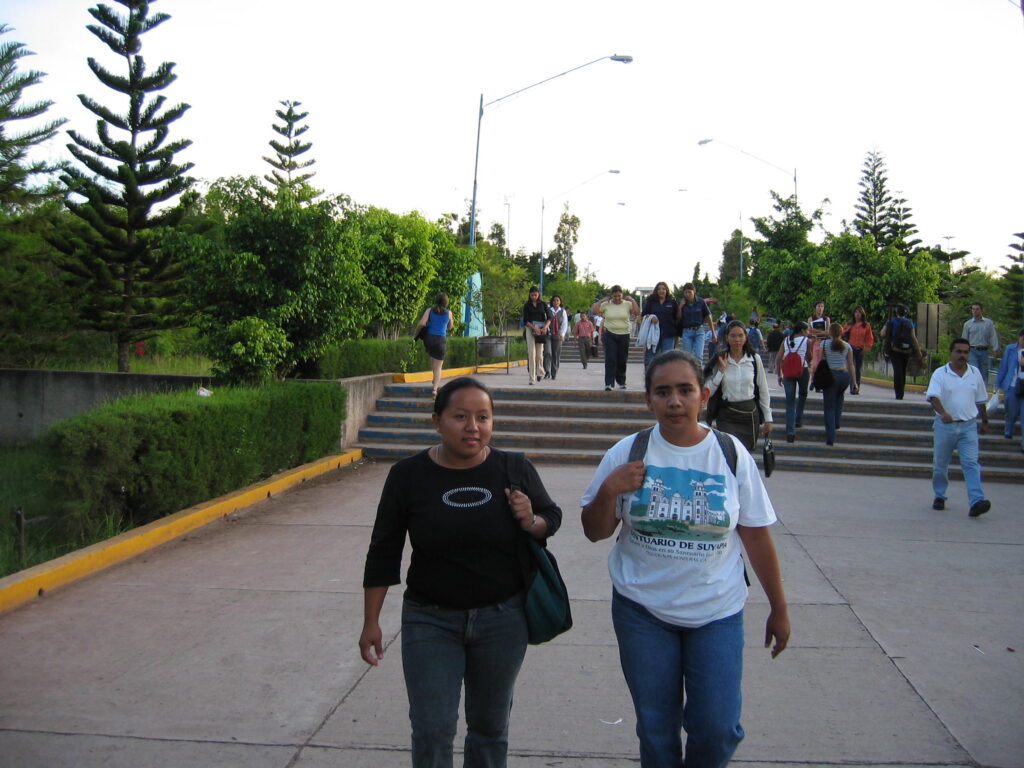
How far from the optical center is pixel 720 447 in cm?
321

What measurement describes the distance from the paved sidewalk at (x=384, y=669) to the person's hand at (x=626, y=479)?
4.74ft

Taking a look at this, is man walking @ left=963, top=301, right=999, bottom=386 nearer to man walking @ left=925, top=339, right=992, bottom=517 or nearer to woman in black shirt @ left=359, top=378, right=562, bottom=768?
man walking @ left=925, top=339, right=992, bottom=517

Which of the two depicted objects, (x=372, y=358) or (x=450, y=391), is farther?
(x=372, y=358)

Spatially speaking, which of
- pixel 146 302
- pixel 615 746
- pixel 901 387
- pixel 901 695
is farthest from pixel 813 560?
pixel 146 302

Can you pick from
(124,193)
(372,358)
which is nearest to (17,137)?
(124,193)

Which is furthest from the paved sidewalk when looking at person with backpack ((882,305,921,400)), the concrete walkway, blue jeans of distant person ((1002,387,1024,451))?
person with backpack ((882,305,921,400))

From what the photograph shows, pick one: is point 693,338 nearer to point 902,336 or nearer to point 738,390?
point 902,336

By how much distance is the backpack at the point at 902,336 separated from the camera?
17.3 metres

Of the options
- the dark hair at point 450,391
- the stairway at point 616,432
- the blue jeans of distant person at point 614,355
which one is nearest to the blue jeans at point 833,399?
the stairway at point 616,432

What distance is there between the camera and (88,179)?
23625mm

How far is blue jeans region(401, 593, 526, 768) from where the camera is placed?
3.02 m

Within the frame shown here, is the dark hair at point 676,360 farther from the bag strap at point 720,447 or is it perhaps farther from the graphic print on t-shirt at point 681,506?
the graphic print on t-shirt at point 681,506

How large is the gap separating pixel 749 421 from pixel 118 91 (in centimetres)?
2021

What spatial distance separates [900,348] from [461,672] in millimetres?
15766
